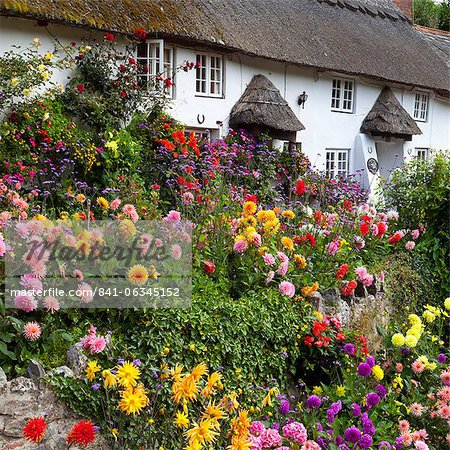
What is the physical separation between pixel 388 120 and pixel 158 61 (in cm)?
755

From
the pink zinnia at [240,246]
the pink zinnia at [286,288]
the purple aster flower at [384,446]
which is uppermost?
the pink zinnia at [240,246]

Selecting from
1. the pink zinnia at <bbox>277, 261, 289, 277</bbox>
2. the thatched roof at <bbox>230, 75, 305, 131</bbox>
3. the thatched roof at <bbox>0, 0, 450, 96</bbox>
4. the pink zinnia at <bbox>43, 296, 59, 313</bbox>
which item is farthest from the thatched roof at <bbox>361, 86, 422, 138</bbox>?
the pink zinnia at <bbox>43, 296, 59, 313</bbox>

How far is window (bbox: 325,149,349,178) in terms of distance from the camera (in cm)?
1440

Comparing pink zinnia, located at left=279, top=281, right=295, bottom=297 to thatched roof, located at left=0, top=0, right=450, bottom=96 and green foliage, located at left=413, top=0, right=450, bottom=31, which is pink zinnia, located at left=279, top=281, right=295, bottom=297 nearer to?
thatched roof, located at left=0, top=0, right=450, bottom=96

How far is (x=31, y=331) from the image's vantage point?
2.97m

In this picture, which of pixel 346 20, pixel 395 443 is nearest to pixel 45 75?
pixel 395 443

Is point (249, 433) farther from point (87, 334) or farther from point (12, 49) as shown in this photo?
point (12, 49)

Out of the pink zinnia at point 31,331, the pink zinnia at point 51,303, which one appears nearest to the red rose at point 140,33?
the pink zinnia at point 51,303

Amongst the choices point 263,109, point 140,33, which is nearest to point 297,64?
point 263,109

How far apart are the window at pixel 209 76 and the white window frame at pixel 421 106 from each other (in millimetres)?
8520

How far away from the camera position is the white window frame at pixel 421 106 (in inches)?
A: 685

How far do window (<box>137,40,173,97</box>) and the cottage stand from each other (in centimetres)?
2

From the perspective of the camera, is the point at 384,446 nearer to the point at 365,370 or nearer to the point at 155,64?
the point at 365,370

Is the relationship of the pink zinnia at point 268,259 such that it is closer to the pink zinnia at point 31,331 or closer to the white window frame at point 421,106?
the pink zinnia at point 31,331
